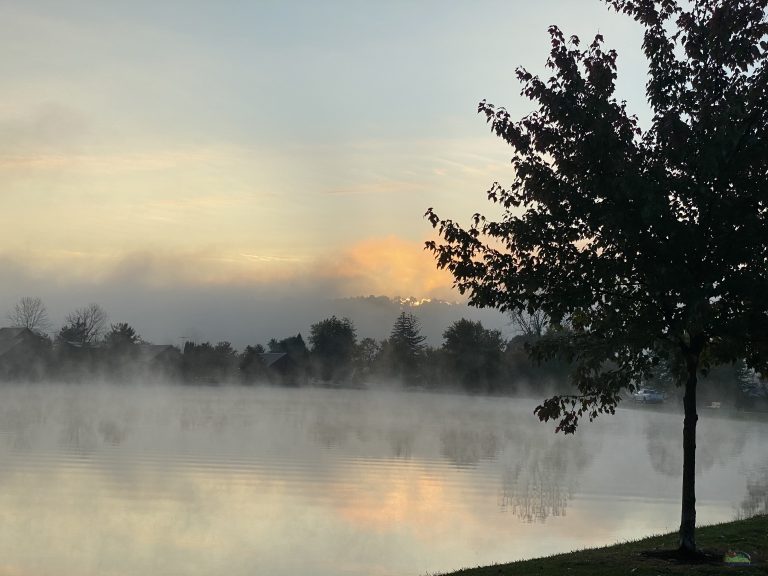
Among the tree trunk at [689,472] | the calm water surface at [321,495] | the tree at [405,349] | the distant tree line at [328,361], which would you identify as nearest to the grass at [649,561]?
the tree trunk at [689,472]

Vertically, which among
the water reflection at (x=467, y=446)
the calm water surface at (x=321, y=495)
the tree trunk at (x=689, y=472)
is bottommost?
the calm water surface at (x=321, y=495)

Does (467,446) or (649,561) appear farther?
(467,446)

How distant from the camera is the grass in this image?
11.3 metres

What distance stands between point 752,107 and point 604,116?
7.07 ft

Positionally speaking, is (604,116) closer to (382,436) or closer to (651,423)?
(382,436)

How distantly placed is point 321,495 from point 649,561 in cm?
1247

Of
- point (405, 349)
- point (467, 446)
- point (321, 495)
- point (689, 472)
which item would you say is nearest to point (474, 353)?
point (405, 349)

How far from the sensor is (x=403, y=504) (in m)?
22.0

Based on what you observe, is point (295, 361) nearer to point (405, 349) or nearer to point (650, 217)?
point (405, 349)

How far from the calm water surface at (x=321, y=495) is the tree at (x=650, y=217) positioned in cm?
575

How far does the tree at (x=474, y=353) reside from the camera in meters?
116

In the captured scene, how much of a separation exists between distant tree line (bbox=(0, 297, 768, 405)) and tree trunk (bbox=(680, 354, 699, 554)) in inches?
3002

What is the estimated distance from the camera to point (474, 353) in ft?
385

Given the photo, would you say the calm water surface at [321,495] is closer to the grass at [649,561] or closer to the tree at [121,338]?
the grass at [649,561]
